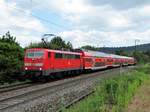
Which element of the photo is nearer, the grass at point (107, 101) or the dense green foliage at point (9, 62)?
the grass at point (107, 101)

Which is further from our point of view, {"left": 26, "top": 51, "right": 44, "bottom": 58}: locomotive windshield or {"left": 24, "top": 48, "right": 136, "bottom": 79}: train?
{"left": 26, "top": 51, "right": 44, "bottom": 58}: locomotive windshield

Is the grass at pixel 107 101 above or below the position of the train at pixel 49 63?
below

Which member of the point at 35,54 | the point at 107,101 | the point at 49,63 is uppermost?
the point at 35,54

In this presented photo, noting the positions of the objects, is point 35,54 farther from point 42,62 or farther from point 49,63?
point 49,63

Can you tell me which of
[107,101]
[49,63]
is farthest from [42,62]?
[107,101]

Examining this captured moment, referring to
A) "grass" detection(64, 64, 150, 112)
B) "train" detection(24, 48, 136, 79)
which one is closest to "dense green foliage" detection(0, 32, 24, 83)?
"train" detection(24, 48, 136, 79)

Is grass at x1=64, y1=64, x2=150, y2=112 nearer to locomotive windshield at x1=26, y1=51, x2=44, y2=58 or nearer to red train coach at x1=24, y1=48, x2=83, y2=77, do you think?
red train coach at x1=24, y1=48, x2=83, y2=77

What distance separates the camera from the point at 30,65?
3191cm

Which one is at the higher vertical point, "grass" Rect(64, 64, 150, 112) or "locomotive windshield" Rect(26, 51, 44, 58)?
"locomotive windshield" Rect(26, 51, 44, 58)

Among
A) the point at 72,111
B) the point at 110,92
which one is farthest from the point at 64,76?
the point at 72,111

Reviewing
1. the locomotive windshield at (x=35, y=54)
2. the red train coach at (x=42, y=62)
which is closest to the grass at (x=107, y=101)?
the red train coach at (x=42, y=62)

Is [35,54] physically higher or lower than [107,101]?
higher

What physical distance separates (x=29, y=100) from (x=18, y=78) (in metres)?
14.2

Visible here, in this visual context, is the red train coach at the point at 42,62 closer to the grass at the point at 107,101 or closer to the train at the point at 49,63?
the train at the point at 49,63
